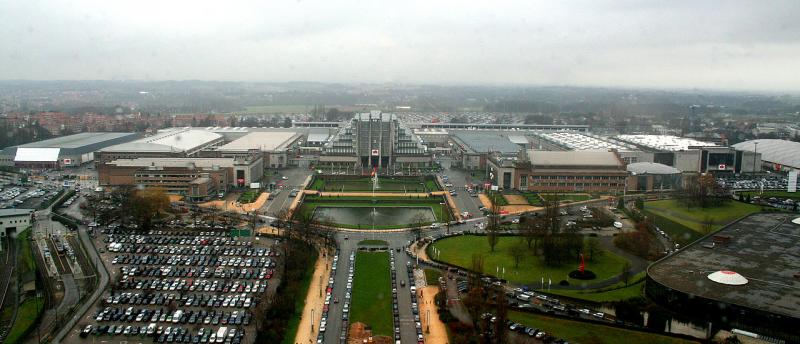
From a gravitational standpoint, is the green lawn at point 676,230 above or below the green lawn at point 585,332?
above

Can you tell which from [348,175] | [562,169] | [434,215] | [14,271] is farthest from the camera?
[348,175]

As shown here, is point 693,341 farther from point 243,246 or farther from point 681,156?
point 681,156

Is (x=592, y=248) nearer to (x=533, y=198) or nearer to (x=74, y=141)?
(x=533, y=198)

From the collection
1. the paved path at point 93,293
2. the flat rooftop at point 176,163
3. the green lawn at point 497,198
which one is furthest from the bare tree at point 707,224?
the flat rooftop at point 176,163

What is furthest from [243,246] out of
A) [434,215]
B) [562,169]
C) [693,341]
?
[562,169]

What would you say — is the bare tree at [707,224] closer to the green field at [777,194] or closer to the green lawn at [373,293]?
the green field at [777,194]

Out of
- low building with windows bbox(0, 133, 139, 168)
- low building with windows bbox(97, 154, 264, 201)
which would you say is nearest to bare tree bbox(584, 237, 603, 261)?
low building with windows bbox(97, 154, 264, 201)
